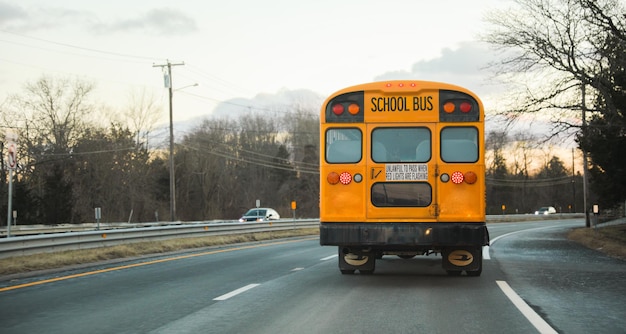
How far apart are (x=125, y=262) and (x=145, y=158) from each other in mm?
50178

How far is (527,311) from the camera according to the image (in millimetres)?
8156

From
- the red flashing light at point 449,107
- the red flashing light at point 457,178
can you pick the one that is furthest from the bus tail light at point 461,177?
the red flashing light at point 449,107

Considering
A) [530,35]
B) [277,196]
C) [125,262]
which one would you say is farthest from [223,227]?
[277,196]

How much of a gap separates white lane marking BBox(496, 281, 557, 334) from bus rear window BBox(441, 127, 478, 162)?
2082 mm

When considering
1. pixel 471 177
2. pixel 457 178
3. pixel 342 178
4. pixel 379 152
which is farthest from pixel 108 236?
pixel 471 177

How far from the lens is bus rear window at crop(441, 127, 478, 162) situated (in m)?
10.6

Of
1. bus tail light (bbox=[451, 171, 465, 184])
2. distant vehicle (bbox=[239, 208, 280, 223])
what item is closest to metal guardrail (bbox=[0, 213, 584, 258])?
bus tail light (bbox=[451, 171, 465, 184])

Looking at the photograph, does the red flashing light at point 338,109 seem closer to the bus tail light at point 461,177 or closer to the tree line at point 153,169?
the bus tail light at point 461,177

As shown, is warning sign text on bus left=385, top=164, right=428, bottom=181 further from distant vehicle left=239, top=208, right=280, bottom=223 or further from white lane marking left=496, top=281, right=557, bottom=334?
distant vehicle left=239, top=208, right=280, bottom=223

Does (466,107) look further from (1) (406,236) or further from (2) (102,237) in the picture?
(2) (102,237)

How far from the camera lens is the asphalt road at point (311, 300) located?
7.16 metres

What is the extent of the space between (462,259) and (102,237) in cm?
1079

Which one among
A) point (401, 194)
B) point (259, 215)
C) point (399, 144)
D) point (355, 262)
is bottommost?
point (355, 262)

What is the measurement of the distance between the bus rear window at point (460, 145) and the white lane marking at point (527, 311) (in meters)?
2.08
